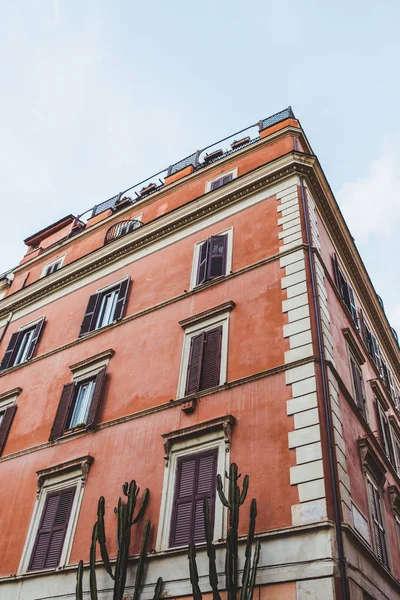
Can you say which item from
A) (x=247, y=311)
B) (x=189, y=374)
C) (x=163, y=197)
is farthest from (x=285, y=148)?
(x=189, y=374)

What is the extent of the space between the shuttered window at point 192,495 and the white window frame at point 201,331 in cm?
164

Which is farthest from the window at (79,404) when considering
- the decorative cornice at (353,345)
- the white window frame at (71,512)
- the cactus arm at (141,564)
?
the decorative cornice at (353,345)

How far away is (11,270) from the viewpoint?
878 inches

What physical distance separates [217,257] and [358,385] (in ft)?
15.2

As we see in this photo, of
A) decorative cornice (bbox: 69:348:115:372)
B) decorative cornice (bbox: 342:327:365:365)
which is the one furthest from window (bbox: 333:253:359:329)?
decorative cornice (bbox: 69:348:115:372)

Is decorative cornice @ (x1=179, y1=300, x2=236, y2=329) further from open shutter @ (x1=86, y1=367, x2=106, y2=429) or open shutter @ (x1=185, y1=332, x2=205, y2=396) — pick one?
open shutter @ (x1=86, y1=367, x2=106, y2=429)

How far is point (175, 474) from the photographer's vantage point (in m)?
10.4

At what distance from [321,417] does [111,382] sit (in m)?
5.69

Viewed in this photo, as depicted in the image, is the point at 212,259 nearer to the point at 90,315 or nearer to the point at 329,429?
the point at 90,315

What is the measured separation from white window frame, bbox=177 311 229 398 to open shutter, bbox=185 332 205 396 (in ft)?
0.30

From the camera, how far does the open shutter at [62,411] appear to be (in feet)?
43.5

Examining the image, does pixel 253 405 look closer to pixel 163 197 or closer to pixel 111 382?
pixel 111 382

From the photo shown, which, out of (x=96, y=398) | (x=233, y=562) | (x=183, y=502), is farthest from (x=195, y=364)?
(x=233, y=562)

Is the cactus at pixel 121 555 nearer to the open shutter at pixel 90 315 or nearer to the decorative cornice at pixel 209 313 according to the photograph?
the decorative cornice at pixel 209 313
